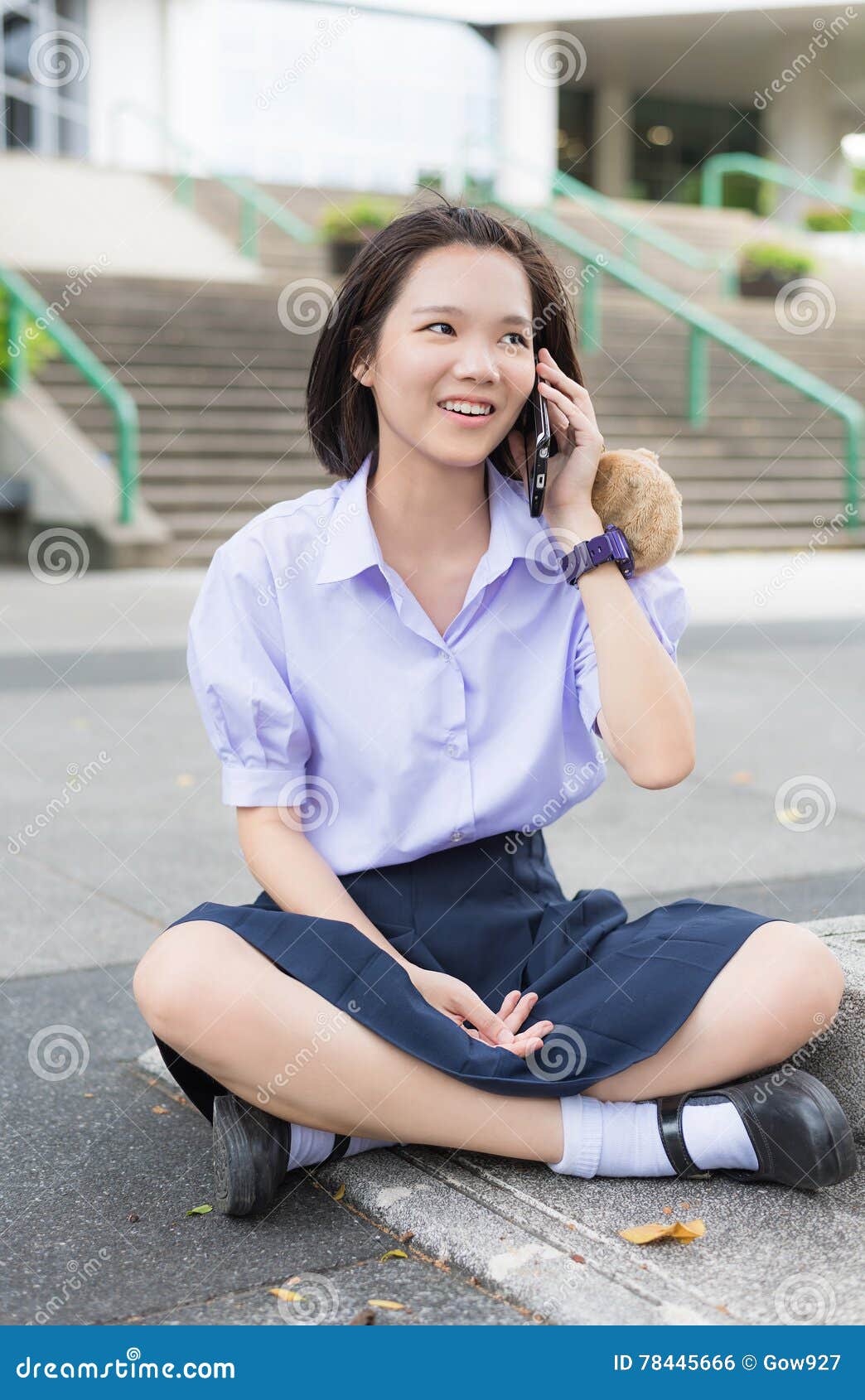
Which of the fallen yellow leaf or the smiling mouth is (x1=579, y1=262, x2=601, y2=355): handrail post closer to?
the smiling mouth

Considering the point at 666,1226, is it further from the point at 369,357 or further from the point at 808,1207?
the point at 369,357

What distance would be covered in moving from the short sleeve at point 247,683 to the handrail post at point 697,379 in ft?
36.9

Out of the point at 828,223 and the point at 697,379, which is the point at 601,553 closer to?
the point at 697,379

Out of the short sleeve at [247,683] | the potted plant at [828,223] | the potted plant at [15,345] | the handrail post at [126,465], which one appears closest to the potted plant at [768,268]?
the potted plant at [828,223]

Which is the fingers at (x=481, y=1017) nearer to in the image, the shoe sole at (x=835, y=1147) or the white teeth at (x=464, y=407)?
the shoe sole at (x=835, y=1147)

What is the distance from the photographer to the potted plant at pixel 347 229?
1489 centimetres

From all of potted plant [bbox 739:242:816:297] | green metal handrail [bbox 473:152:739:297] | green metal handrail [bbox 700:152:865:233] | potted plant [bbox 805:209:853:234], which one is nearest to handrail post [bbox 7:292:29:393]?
green metal handrail [bbox 473:152:739:297]

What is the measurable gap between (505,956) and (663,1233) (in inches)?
19.3

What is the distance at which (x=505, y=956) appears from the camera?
2.38 meters

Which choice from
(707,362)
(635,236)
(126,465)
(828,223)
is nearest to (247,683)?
(126,465)

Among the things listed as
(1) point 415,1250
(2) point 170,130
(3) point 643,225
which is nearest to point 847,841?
(1) point 415,1250

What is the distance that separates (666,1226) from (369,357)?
4.26 ft

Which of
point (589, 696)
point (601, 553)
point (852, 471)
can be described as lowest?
point (852, 471)

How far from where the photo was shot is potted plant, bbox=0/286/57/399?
11422 mm
